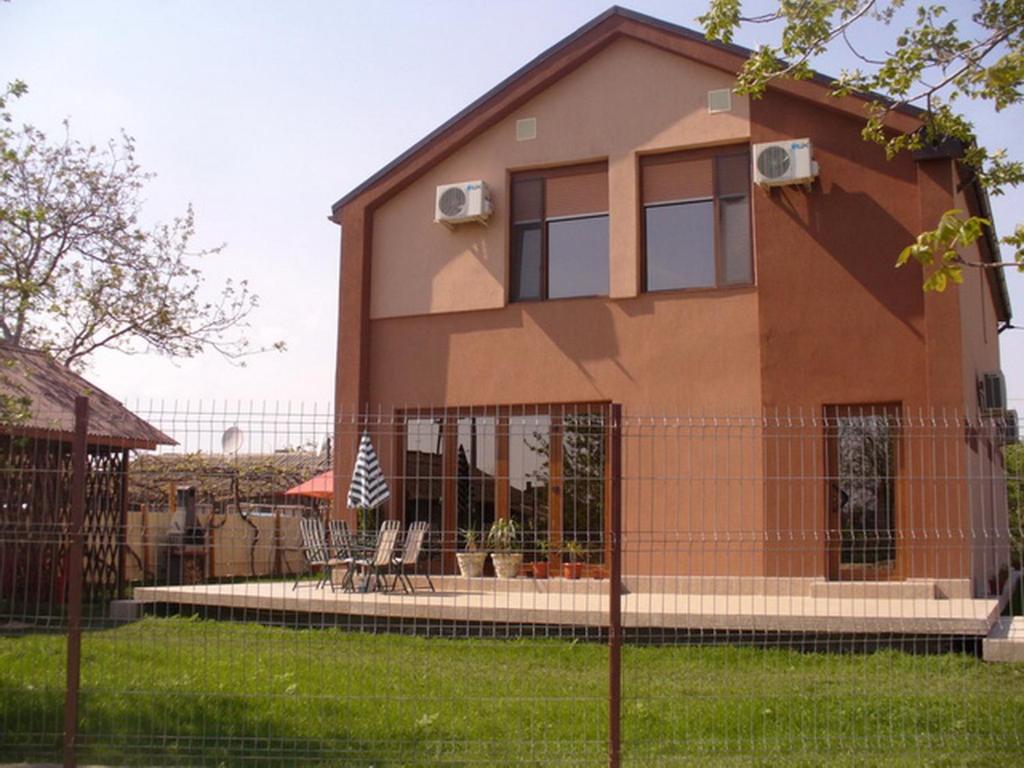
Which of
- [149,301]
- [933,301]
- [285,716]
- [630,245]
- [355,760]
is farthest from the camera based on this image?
[149,301]

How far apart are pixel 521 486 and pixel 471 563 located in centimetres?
115

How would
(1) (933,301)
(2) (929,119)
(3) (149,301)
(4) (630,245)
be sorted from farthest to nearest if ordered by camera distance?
(3) (149,301), (4) (630,245), (1) (933,301), (2) (929,119)

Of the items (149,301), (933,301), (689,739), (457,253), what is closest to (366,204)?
(457,253)

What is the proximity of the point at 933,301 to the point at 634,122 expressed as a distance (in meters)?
4.42

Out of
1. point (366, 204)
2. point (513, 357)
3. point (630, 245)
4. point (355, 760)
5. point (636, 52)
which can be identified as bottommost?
point (355, 760)

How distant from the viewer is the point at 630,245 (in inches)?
531

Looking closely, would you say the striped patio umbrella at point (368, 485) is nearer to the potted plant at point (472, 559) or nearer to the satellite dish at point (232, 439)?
the potted plant at point (472, 559)

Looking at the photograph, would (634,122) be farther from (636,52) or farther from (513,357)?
(513,357)

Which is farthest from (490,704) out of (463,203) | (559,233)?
(463,203)

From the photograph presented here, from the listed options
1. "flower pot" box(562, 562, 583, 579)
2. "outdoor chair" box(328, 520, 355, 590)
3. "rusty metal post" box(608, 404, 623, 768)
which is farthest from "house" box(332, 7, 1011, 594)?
"rusty metal post" box(608, 404, 623, 768)

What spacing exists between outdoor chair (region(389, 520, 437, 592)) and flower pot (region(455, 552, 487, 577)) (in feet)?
4.30

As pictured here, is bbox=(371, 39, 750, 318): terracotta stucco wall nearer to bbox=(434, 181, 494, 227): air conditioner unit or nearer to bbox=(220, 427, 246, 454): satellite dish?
bbox=(434, 181, 494, 227): air conditioner unit

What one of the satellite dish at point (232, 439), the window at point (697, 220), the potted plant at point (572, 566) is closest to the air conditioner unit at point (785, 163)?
the window at point (697, 220)

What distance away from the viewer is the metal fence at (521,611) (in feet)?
21.2
